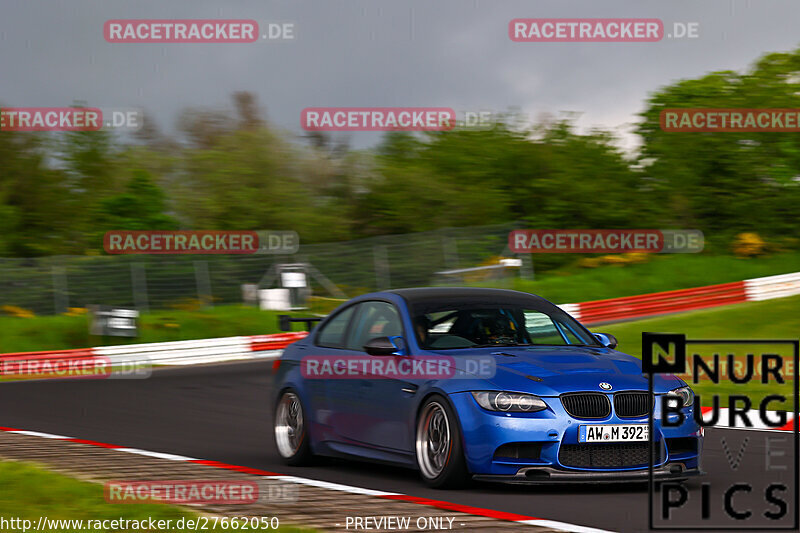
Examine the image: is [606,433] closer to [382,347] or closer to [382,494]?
[382,494]

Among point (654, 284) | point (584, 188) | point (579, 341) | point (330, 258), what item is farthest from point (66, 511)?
point (584, 188)

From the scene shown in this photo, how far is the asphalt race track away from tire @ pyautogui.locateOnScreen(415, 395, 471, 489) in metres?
0.10

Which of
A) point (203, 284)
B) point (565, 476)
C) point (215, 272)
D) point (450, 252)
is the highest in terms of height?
point (450, 252)

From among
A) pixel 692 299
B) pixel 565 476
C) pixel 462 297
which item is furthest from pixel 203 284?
pixel 565 476

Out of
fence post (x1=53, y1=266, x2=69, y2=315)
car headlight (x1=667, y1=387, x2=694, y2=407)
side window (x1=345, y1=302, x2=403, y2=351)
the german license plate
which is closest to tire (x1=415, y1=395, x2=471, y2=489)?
the german license plate

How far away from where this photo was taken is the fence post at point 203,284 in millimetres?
29469

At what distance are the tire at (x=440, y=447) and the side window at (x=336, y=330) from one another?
1.52 metres

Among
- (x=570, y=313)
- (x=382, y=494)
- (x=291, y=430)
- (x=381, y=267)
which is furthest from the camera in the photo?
(x=381, y=267)

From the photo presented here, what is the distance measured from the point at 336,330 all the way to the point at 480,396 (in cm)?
221

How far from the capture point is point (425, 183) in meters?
45.2

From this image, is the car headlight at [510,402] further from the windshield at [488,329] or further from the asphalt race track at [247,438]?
the windshield at [488,329]

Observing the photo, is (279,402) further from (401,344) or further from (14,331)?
(14,331)

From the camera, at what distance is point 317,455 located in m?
9.74

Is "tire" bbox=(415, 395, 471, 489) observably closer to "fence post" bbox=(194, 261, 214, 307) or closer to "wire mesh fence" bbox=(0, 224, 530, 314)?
"wire mesh fence" bbox=(0, 224, 530, 314)
